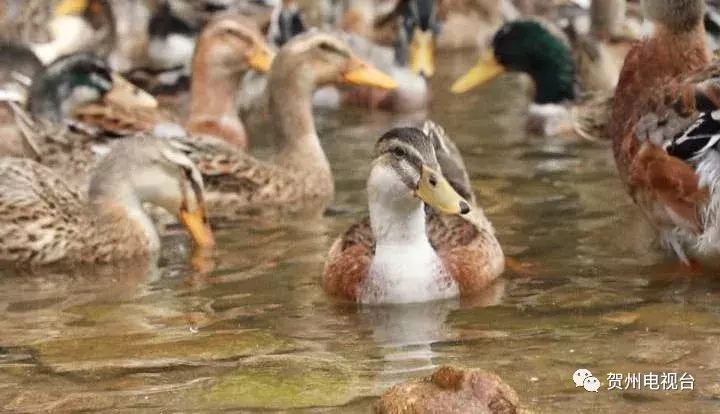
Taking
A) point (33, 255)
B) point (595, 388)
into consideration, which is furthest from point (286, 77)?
point (595, 388)

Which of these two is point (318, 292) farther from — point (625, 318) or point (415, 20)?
point (415, 20)

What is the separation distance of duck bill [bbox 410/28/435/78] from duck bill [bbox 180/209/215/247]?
571 centimetres

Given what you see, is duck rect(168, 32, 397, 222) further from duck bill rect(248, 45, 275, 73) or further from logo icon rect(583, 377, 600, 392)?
logo icon rect(583, 377, 600, 392)

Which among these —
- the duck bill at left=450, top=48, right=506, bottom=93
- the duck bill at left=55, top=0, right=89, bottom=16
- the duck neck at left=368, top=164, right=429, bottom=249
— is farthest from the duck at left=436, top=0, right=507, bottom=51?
the duck neck at left=368, top=164, right=429, bottom=249

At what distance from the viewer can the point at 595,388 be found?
20.8ft

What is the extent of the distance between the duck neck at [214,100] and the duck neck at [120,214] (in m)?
3.04

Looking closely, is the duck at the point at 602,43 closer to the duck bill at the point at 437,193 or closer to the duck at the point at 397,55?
the duck at the point at 397,55

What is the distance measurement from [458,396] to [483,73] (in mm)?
8251

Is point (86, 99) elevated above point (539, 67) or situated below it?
above

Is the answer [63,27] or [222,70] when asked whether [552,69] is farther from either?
[63,27]

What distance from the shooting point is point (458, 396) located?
5801mm

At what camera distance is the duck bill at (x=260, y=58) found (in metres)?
12.7

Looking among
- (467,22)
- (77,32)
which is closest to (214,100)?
(77,32)

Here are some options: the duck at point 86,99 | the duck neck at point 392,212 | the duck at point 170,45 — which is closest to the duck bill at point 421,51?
the duck at point 170,45
